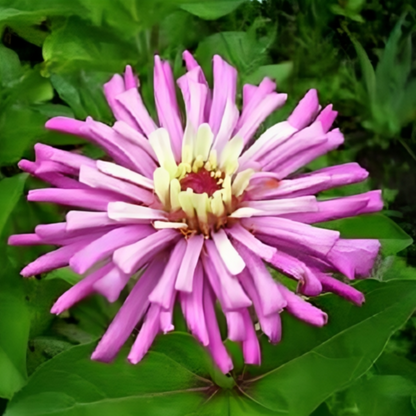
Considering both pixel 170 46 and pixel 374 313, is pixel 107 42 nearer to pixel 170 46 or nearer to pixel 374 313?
pixel 170 46

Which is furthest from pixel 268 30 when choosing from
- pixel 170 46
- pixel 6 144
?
pixel 6 144

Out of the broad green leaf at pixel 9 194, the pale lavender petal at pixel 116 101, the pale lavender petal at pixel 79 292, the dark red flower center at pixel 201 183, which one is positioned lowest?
the broad green leaf at pixel 9 194

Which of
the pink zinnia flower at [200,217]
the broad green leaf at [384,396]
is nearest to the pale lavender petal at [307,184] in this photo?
the pink zinnia flower at [200,217]

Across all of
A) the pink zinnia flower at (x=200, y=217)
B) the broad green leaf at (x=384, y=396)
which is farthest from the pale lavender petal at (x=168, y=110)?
the broad green leaf at (x=384, y=396)

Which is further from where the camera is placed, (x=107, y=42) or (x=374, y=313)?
(x=107, y=42)

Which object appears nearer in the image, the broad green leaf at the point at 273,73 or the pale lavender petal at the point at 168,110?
A: the pale lavender petal at the point at 168,110

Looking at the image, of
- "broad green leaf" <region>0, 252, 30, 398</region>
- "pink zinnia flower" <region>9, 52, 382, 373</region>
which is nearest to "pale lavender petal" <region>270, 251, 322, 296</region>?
"pink zinnia flower" <region>9, 52, 382, 373</region>

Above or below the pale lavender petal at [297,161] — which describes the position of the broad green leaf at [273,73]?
below

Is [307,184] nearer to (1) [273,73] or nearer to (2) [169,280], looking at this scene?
(2) [169,280]

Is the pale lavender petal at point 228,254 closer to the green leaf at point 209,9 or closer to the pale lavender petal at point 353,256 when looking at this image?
the pale lavender petal at point 353,256

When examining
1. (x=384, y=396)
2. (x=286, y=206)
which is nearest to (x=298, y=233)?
(x=286, y=206)
